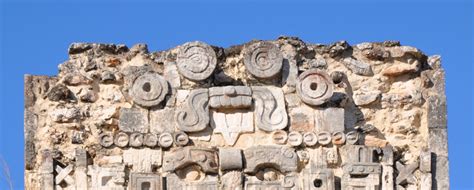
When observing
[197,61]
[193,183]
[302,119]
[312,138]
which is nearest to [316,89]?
[302,119]

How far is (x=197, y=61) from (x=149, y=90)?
534 mm

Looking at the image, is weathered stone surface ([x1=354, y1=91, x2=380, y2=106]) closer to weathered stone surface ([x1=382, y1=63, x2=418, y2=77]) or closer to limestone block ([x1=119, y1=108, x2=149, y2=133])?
weathered stone surface ([x1=382, y1=63, x2=418, y2=77])

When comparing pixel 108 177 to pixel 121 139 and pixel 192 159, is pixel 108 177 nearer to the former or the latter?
pixel 121 139

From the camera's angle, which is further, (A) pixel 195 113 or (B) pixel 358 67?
(B) pixel 358 67

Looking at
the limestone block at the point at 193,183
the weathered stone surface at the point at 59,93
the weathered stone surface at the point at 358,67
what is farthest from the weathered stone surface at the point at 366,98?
the weathered stone surface at the point at 59,93

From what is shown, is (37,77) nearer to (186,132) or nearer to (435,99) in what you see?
(186,132)

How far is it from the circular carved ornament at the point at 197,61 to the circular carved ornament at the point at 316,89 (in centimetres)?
87

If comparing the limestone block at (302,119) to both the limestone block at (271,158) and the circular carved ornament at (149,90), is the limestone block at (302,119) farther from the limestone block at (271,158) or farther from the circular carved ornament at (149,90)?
the circular carved ornament at (149,90)

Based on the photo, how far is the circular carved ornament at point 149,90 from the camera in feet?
54.9

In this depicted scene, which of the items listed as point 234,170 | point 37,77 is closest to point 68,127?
point 37,77

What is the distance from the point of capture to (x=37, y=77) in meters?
17.0

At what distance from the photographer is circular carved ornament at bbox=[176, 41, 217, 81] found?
54.9 ft

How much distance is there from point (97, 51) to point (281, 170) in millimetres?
2143

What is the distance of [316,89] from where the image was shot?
54.7 feet
